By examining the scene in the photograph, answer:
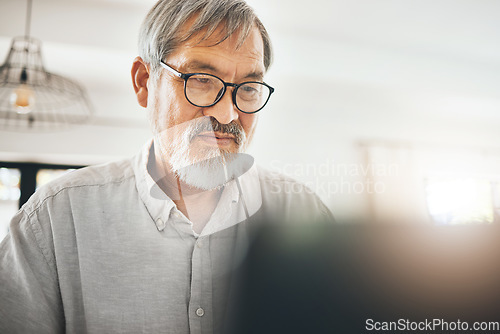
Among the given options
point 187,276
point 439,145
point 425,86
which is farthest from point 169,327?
point 425,86

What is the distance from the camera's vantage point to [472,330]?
0.82ft

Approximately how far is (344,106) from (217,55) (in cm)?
70

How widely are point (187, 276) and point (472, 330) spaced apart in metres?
0.35

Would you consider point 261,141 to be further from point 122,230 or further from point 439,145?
point 439,145

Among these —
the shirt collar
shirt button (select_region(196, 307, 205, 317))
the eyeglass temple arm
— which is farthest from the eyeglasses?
shirt button (select_region(196, 307, 205, 317))

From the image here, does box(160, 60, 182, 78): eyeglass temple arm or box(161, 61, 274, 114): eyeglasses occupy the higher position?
box(160, 60, 182, 78): eyeglass temple arm

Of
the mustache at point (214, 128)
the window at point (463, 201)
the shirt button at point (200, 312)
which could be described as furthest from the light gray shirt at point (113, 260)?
the window at point (463, 201)

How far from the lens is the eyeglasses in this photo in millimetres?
450

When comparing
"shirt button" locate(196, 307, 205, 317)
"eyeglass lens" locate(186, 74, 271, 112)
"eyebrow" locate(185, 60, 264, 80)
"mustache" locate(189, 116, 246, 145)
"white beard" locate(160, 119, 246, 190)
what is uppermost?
"eyebrow" locate(185, 60, 264, 80)

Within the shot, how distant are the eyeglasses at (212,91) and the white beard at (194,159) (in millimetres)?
35

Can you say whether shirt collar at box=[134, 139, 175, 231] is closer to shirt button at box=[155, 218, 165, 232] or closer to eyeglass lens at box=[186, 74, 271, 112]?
shirt button at box=[155, 218, 165, 232]

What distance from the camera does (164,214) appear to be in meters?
0.52

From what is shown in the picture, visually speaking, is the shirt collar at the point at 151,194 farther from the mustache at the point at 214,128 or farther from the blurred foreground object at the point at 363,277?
the blurred foreground object at the point at 363,277

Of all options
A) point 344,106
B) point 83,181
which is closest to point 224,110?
point 83,181
